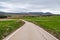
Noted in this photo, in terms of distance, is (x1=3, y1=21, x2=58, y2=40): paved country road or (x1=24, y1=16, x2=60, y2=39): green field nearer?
(x1=3, y1=21, x2=58, y2=40): paved country road

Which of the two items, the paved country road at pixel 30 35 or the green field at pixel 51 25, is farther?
the green field at pixel 51 25

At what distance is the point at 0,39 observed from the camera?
18031 millimetres

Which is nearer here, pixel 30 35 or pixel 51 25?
pixel 30 35

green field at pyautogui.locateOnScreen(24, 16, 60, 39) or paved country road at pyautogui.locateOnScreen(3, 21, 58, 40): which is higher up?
paved country road at pyautogui.locateOnScreen(3, 21, 58, 40)

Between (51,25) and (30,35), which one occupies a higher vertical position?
(30,35)

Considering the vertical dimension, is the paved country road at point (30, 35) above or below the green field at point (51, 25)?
above
